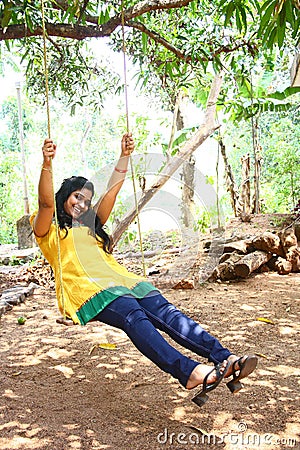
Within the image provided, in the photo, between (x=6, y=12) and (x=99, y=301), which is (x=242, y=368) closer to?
(x=99, y=301)

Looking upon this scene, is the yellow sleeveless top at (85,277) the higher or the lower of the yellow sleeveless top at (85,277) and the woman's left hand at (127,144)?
the lower

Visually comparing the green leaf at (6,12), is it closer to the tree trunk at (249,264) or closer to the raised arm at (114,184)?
the raised arm at (114,184)

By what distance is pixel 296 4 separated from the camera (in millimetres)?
1898

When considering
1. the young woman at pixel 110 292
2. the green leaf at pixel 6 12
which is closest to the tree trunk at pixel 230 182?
the green leaf at pixel 6 12

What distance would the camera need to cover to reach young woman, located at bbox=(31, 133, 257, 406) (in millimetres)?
1542

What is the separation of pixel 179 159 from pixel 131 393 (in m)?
2.33

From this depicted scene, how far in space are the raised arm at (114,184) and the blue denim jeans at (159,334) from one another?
1.43 ft

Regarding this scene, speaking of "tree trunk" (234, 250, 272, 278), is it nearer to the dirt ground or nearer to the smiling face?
the dirt ground

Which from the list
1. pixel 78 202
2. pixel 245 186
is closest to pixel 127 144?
pixel 78 202

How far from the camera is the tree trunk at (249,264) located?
3973 mm

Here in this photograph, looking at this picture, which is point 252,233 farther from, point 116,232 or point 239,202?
point 116,232

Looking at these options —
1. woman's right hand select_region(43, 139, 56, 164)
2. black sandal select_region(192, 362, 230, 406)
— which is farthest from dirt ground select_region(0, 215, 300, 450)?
woman's right hand select_region(43, 139, 56, 164)

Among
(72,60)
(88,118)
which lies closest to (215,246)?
(72,60)

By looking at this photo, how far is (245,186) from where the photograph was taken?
5.85m
